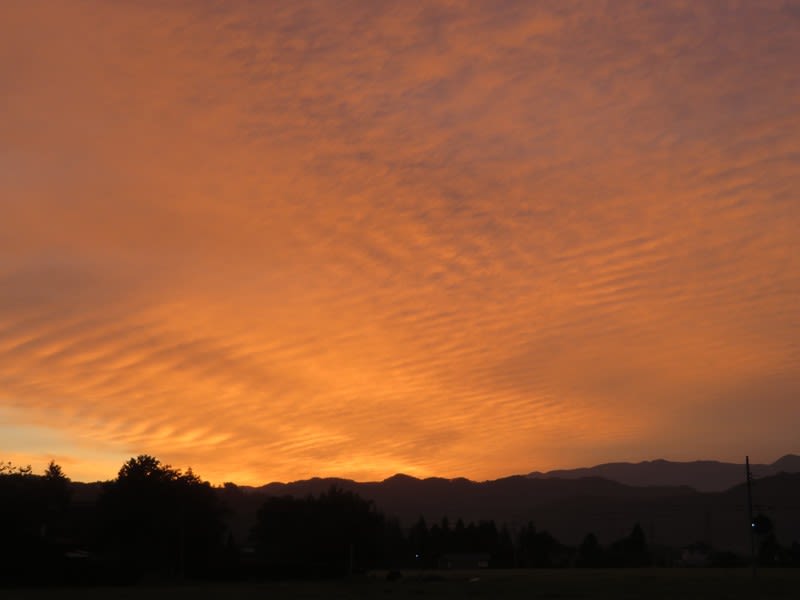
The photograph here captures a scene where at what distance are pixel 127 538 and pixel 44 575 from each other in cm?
4812

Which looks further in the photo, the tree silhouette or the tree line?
the tree silhouette

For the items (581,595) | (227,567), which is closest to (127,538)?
(227,567)

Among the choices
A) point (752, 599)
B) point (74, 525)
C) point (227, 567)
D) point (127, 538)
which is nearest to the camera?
point (752, 599)

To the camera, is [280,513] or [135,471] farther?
[280,513]

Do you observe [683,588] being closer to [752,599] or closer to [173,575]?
[752,599]

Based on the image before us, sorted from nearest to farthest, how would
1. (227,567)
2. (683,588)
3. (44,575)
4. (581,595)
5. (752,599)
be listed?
(752,599)
(581,595)
(683,588)
(44,575)
(227,567)

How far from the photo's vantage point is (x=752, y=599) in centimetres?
6194

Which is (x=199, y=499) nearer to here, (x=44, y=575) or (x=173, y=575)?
(x=173, y=575)

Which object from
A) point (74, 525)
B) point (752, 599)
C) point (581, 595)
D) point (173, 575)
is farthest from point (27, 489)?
point (752, 599)

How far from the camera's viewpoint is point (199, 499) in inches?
5605

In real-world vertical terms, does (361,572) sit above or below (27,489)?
below

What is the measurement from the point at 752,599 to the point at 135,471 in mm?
101133

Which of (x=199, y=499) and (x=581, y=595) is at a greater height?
(x=199, y=499)

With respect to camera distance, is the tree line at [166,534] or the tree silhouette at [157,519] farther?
the tree silhouette at [157,519]
